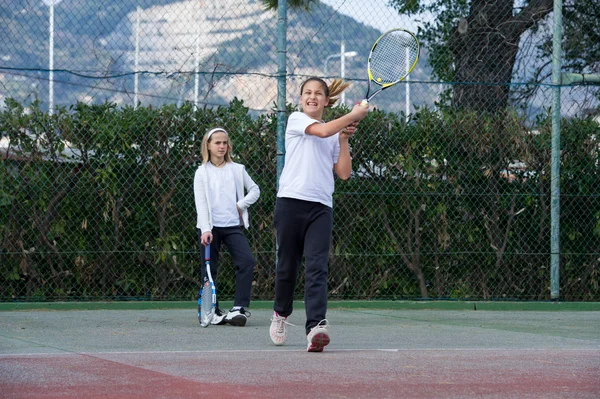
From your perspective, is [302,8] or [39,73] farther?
[302,8]

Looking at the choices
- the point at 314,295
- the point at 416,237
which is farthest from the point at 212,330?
the point at 416,237

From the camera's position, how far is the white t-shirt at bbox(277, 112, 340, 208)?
657cm

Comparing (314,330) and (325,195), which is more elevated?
(325,195)

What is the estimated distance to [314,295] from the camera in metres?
6.50

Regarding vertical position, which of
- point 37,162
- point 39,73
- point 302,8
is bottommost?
point 37,162

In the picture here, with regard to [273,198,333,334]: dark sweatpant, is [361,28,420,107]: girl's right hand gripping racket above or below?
above

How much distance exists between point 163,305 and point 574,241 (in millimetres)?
4569

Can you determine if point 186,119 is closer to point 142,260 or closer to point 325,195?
point 142,260

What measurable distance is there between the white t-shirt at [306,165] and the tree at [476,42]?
4559 millimetres

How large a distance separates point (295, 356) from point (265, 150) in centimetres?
443

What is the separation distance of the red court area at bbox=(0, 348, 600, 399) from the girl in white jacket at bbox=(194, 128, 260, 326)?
188cm

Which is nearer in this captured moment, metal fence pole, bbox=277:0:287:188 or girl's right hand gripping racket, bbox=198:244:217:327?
girl's right hand gripping racket, bbox=198:244:217:327

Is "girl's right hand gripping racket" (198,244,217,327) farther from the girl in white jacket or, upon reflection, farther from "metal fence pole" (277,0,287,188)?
"metal fence pole" (277,0,287,188)

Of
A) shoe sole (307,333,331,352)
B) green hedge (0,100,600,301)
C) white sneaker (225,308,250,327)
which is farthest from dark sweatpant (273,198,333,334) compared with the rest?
green hedge (0,100,600,301)
